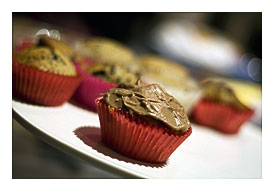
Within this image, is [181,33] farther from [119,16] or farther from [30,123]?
[30,123]

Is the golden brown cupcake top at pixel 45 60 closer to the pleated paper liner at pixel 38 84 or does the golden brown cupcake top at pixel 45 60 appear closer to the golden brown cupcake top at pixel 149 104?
the pleated paper liner at pixel 38 84

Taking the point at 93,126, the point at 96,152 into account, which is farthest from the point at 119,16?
the point at 96,152

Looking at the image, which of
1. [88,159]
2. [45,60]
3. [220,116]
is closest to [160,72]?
[220,116]

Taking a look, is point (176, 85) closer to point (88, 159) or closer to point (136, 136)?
point (136, 136)

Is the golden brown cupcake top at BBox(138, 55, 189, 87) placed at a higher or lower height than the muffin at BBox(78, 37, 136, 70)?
lower

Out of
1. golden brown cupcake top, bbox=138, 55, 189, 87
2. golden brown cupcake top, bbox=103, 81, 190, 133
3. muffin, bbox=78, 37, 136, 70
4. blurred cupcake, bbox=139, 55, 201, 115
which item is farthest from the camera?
muffin, bbox=78, 37, 136, 70

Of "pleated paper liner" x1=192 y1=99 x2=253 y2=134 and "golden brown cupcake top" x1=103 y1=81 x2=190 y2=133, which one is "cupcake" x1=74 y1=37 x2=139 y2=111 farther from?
"pleated paper liner" x1=192 y1=99 x2=253 y2=134

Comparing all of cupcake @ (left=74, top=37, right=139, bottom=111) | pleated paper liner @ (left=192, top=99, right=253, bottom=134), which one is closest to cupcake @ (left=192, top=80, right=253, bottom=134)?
pleated paper liner @ (left=192, top=99, right=253, bottom=134)
